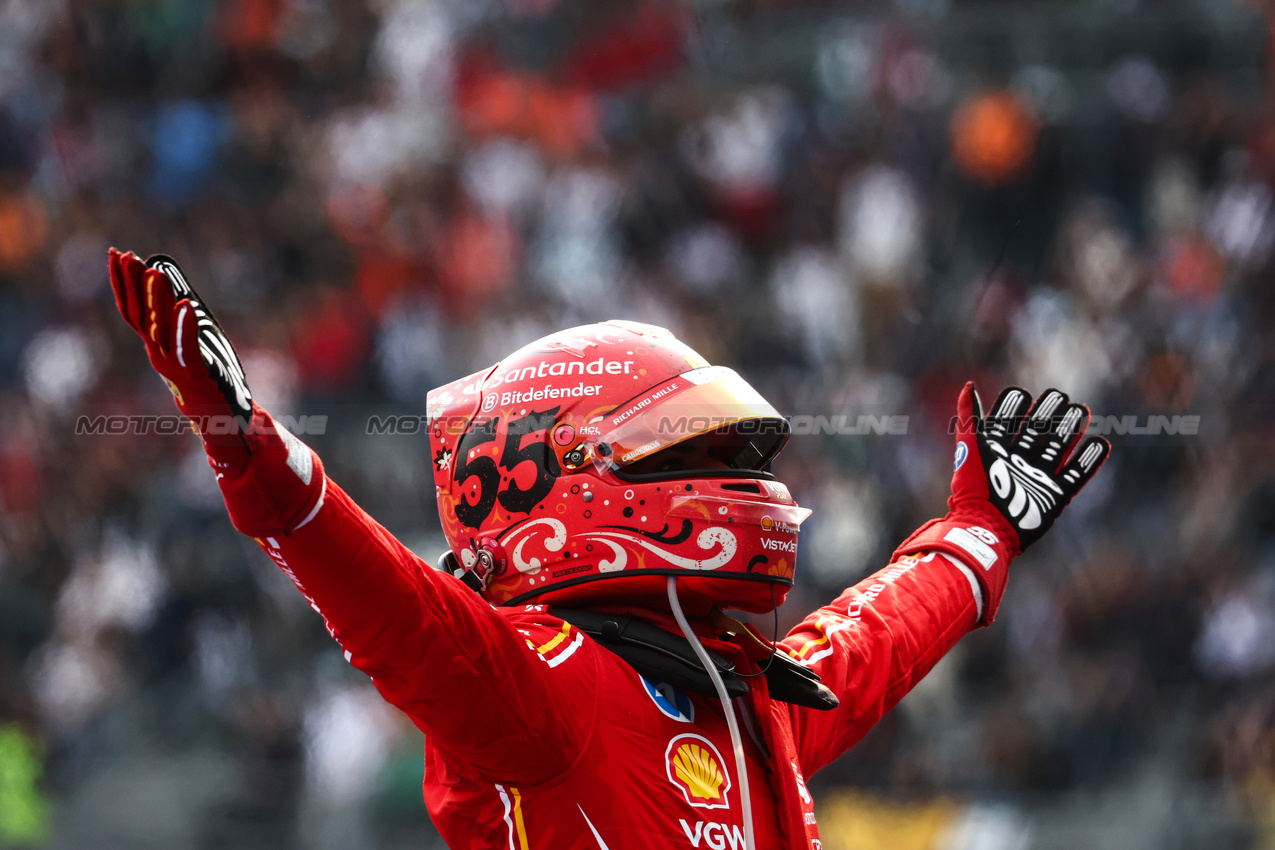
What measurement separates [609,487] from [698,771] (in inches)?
17.7

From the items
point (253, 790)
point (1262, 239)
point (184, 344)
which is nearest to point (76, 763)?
point (253, 790)

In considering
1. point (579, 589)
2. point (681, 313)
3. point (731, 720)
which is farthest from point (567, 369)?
point (681, 313)

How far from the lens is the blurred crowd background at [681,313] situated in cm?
558

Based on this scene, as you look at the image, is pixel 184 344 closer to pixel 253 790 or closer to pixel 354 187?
pixel 253 790

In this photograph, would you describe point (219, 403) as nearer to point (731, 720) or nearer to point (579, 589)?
point (579, 589)

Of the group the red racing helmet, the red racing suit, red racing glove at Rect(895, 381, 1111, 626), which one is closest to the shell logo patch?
the red racing suit

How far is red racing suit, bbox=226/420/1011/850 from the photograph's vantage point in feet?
5.12

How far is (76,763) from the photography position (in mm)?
6211

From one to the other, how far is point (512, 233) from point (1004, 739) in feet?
12.4

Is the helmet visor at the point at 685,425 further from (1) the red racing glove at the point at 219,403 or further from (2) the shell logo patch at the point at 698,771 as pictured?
(1) the red racing glove at the point at 219,403

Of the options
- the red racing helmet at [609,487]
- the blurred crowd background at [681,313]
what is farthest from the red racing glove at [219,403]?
the blurred crowd background at [681,313]

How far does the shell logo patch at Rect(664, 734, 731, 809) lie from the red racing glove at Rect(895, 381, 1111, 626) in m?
0.96

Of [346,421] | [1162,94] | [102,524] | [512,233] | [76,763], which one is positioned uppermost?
[1162,94]

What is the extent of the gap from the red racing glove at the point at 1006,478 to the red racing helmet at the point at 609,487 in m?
0.75
